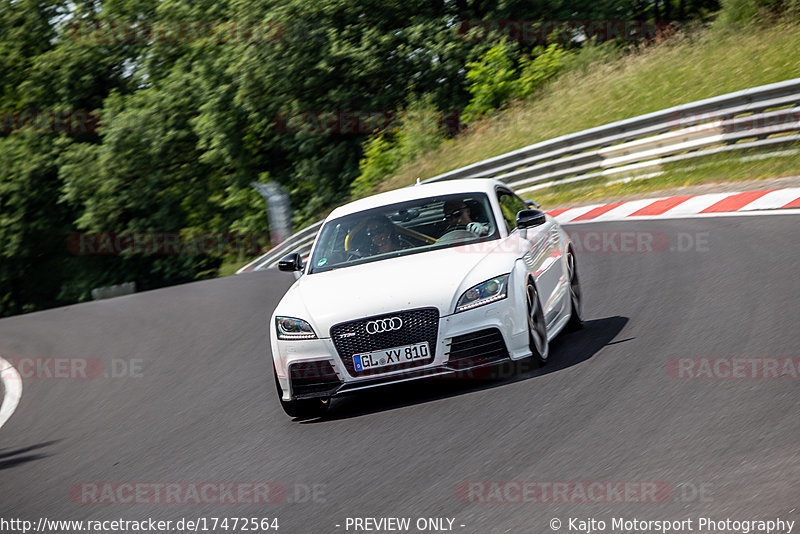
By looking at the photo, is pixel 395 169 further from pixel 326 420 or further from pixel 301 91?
pixel 326 420

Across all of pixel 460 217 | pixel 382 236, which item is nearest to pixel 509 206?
pixel 460 217

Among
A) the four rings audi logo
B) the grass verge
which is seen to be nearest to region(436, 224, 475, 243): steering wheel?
the four rings audi logo

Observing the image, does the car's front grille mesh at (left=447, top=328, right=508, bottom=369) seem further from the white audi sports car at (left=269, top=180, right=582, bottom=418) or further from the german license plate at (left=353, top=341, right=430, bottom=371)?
the german license plate at (left=353, top=341, right=430, bottom=371)

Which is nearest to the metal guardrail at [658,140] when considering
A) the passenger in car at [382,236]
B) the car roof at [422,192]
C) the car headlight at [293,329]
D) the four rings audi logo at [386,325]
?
the car roof at [422,192]

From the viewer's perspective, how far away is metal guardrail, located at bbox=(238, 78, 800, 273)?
616 inches

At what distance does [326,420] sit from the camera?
7195 millimetres

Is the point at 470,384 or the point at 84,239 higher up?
the point at 470,384

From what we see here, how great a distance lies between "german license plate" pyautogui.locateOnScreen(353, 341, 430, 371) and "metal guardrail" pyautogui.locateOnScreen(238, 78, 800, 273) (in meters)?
10.3

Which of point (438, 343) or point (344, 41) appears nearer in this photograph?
point (438, 343)

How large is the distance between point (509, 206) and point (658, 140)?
1030 cm

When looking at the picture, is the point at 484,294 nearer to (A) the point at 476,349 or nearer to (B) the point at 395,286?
(A) the point at 476,349

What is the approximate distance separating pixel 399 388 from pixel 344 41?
26305 mm

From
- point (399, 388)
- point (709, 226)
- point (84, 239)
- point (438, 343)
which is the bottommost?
point (84, 239)

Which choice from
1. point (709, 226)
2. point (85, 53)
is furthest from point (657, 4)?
point (709, 226)
